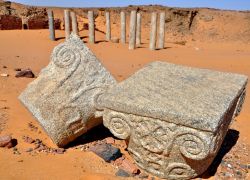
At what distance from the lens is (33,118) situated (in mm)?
4383

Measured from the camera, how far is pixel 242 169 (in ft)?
11.6

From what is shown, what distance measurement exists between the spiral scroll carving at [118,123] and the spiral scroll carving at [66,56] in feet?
2.45

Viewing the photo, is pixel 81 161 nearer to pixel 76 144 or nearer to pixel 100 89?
pixel 76 144

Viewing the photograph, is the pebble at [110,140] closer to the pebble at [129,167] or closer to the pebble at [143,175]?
the pebble at [129,167]

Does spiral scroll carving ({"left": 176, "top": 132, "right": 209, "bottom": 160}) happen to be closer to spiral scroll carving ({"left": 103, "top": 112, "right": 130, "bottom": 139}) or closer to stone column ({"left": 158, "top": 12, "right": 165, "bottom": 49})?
spiral scroll carving ({"left": 103, "top": 112, "right": 130, "bottom": 139})

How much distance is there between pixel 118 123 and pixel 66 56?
1.00 metres

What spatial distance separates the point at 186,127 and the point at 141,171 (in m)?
0.85

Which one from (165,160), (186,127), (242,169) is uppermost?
(186,127)

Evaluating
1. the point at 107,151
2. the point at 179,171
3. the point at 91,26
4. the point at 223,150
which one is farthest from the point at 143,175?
the point at 91,26

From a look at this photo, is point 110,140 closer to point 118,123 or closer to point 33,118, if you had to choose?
point 118,123

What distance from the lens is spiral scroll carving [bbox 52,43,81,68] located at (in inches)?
141

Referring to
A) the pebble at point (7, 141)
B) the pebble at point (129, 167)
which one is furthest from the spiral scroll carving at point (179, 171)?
the pebble at point (7, 141)

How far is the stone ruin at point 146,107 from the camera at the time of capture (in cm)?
287

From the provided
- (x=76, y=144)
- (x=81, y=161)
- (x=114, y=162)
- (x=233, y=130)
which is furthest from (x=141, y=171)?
(x=233, y=130)
